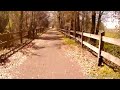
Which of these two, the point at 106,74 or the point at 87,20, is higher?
the point at 87,20

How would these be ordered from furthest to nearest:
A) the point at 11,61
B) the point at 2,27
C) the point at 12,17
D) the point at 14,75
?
the point at 12,17
the point at 2,27
the point at 11,61
the point at 14,75

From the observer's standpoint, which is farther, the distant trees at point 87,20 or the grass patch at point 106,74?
the distant trees at point 87,20

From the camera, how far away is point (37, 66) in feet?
30.2

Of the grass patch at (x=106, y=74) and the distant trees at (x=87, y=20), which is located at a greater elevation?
the distant trees at (x=87, y=20)

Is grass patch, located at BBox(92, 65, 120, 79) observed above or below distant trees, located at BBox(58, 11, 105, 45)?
below

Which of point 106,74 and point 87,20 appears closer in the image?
point 106,74

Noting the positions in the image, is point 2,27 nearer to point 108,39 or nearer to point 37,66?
point 37,66

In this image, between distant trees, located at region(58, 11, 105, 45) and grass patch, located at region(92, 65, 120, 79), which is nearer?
grass patch, located at region(92, 65, 120, 79)
